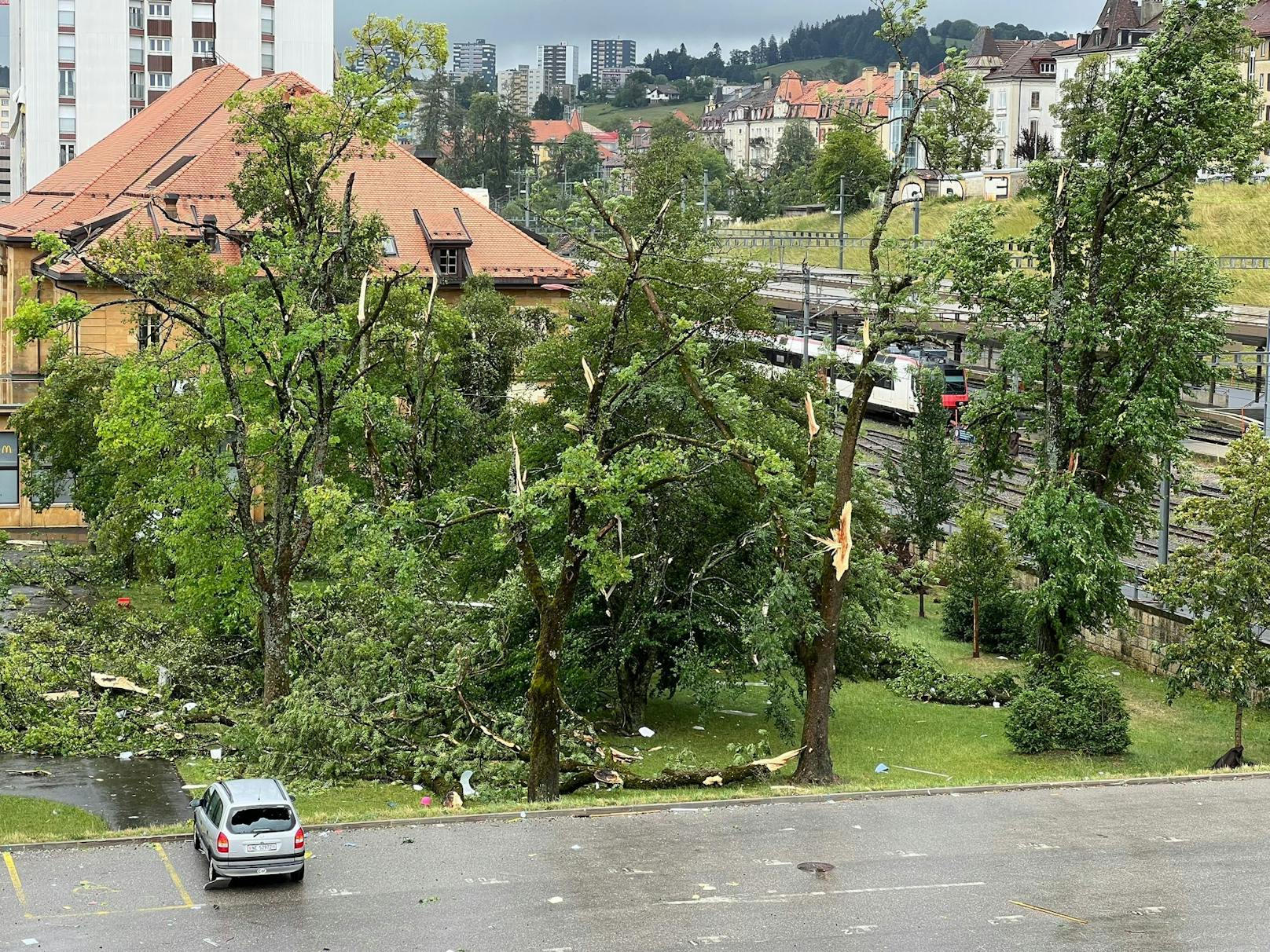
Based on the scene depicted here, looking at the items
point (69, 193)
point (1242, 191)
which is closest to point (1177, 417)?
point (69, 193)

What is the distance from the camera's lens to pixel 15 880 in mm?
17109

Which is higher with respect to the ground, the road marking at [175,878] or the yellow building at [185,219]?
the yellow building at [185,219]

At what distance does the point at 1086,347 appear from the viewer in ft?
102

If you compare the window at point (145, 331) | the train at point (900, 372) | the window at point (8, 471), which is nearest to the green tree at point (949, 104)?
the window at point (145, 331)

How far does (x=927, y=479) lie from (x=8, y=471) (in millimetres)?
28547

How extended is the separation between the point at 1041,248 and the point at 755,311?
597cm

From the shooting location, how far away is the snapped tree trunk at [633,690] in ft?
96.1

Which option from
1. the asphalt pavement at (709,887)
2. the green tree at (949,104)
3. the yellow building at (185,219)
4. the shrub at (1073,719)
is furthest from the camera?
the yellow building at (185,219)

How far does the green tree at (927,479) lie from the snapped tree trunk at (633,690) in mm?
13625

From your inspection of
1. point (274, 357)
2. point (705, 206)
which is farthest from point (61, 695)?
point (705, 206)

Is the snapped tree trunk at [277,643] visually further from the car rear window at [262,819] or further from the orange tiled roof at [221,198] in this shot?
the orange tiled roof at [221,198]

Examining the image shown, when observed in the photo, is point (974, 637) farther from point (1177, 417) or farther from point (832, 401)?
point (832, 401)

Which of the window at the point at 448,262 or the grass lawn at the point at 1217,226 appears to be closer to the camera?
the window at the point at 448,262

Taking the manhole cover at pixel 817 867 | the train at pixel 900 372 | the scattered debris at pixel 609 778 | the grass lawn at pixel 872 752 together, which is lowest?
the grass lawn at pixel 872 752
